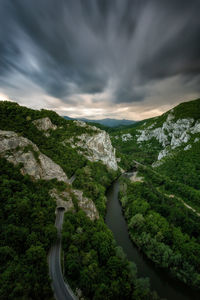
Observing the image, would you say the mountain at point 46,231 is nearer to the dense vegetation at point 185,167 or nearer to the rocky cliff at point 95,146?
the rocky cliff at point 95,146

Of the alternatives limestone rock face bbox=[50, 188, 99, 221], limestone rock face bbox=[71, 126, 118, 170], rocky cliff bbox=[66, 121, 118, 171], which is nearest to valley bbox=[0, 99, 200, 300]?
limestone rock face bbox=[50, 188, 99, 221]

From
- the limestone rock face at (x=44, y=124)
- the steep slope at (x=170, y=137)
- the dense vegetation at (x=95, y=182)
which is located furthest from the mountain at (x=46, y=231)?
the steep slope at (x=170, y=137)

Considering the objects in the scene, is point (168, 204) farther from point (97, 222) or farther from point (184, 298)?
point (97, 222)

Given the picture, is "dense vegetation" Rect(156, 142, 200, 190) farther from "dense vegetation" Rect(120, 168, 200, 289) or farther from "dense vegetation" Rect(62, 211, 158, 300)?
"dense vegetation" Rect(62, 211, 158, 300)

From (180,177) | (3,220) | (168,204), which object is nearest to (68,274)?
(3,220)

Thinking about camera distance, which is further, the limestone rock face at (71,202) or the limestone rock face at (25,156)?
the limestone rock face at (25,156)

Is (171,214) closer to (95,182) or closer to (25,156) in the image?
(95,182)
